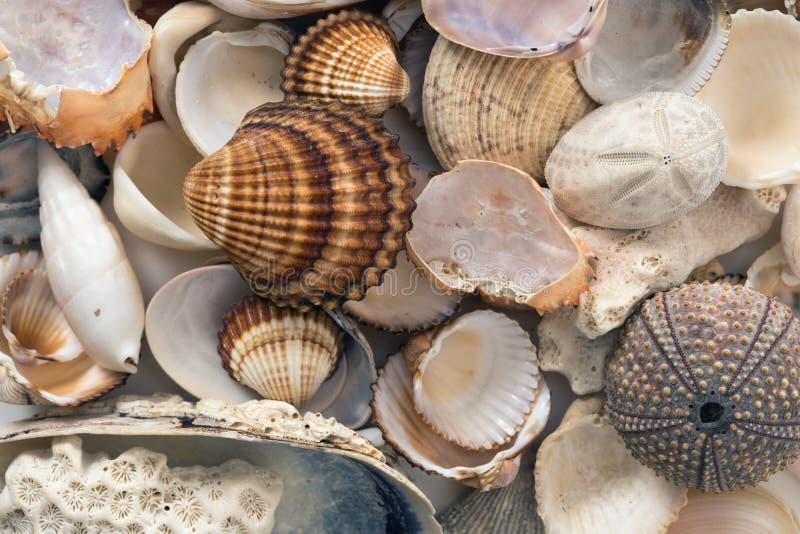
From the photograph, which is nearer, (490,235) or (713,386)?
(713,386)

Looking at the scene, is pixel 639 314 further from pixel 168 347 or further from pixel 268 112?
pixel 168 347

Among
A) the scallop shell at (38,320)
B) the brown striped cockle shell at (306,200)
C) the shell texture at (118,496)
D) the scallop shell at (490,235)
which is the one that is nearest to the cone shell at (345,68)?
the brown striped cockle shell at (306,200)

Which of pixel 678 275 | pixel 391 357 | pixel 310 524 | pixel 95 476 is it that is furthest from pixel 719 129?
pixel 95 476

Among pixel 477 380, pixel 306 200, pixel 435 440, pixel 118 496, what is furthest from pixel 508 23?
pixel 118 496

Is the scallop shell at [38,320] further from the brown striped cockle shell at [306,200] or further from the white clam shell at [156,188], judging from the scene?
the brown striped cockle shell at [306,200]

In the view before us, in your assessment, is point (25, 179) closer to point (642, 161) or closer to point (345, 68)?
point (345, 68)

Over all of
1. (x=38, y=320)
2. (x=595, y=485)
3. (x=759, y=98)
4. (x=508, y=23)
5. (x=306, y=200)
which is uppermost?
(x=508, y=23)

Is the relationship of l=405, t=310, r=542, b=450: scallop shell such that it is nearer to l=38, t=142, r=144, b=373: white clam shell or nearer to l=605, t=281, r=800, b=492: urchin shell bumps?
l=605, t=281, r=800, b=492: urchin shell bumps
